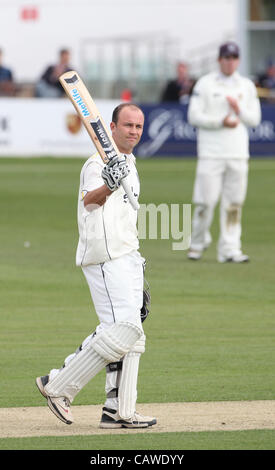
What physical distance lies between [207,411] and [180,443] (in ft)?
3.11

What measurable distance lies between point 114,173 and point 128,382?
4.22 ft

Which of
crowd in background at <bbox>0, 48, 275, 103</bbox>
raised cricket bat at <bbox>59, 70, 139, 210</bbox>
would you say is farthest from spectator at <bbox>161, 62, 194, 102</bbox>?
raised cricket bat at <bbox>59, 70, 139, 210</bbox>

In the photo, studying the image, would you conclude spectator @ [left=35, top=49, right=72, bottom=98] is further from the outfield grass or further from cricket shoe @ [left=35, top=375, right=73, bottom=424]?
the outfield grass

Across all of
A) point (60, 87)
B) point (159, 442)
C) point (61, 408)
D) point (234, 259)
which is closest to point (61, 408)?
point (61, 408)

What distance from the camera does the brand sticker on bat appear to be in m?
6.98

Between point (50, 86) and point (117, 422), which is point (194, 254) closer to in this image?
point (117, 422)

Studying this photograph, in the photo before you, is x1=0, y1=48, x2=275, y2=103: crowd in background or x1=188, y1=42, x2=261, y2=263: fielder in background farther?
x1=0, y1=48, x2=275, y2=103: crowd in background

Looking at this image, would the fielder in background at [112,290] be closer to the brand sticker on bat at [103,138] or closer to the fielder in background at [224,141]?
the brand sticker on bat at [103,138]

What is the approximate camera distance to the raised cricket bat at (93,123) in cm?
700

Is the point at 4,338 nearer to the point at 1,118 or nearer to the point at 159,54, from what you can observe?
the point at 1,118

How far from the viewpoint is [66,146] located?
29969 millimetres

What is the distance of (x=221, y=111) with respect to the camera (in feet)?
48.2

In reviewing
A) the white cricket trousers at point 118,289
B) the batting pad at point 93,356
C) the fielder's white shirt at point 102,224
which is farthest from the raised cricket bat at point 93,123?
the batting pad at point 93,356

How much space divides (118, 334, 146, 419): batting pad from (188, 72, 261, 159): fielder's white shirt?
301 inches
